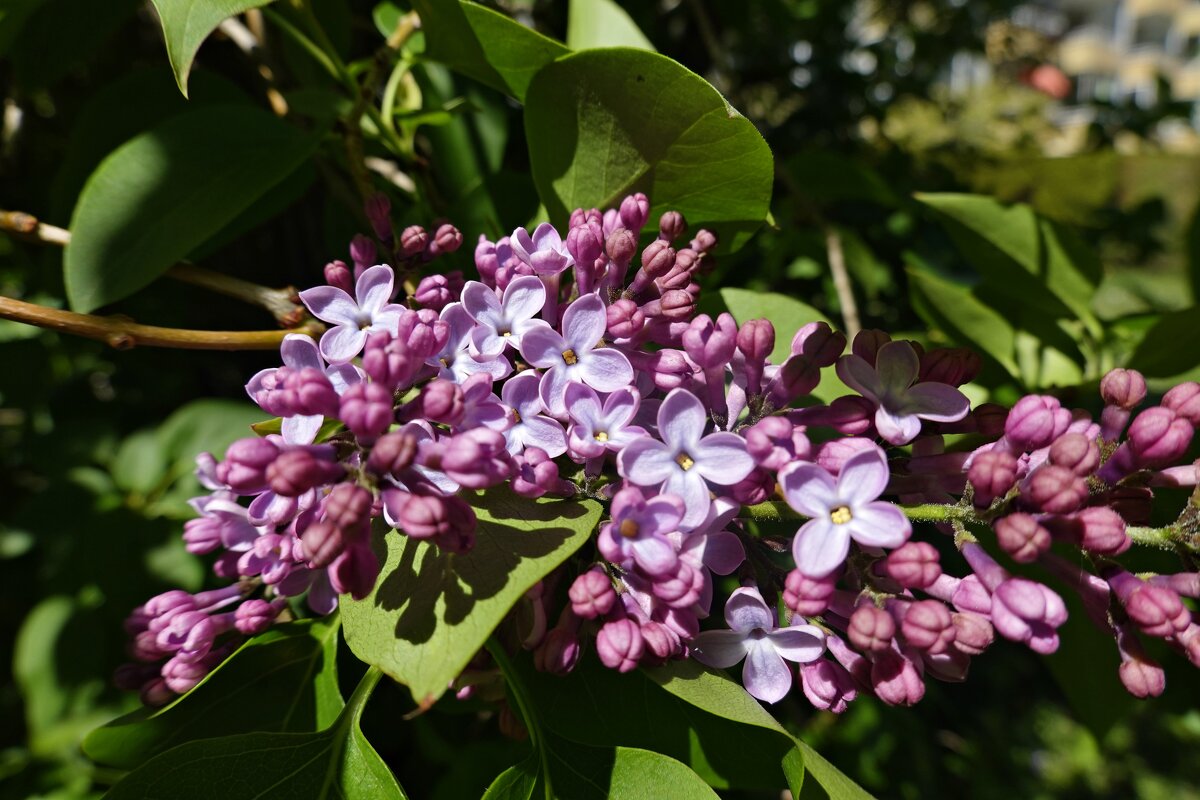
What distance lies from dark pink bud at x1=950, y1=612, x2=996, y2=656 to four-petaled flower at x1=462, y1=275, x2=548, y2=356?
53 cm

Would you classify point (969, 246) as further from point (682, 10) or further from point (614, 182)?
point (682, 10)

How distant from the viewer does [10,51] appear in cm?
132

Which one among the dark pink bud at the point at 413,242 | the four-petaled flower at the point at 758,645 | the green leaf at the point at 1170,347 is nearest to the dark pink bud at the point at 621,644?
the four-petaled flower at the point at 758,645

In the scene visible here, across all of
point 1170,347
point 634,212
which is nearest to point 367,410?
point 634,212

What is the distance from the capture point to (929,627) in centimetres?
82

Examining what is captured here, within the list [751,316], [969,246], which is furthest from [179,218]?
[969,246]

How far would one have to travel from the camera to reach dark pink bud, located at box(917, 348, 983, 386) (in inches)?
36.8

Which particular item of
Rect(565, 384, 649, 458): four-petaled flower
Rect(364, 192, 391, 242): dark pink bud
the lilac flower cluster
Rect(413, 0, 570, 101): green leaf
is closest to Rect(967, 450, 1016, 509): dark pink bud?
the lilac flower cluster

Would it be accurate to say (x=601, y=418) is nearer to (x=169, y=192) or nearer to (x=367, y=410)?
(x=367, y=410)

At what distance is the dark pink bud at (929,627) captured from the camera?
2.68 ft

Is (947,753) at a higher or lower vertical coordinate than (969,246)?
lower

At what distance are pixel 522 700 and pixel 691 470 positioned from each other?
35 centimetres

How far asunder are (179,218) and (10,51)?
0.51 meters

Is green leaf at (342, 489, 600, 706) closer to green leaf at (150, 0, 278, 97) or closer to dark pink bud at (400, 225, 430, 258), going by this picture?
dark pink bud at (400, 225, 430, 258)
